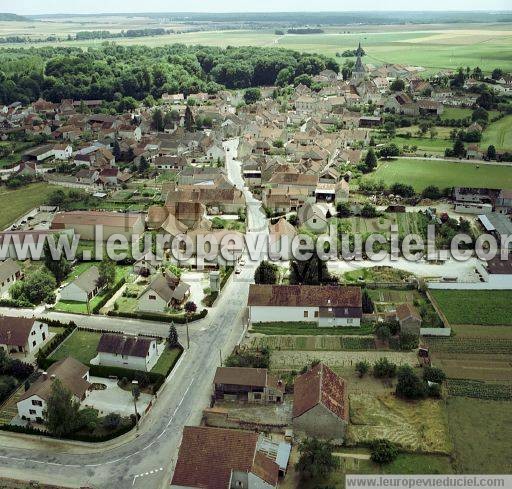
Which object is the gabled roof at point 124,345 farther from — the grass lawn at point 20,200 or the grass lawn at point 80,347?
the grass lawn at point 20,200

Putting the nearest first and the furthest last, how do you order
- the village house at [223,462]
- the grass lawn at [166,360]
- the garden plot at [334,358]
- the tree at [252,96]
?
1. the village house at [223,462]
2. the grass lawn at [166,360]
3. the garden plot at [334,358]
4. the tree at [252,96]

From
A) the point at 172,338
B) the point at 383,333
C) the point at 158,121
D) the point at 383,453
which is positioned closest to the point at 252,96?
the point at 158,121

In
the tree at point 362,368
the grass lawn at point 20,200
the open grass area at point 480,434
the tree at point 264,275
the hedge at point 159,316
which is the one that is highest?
the tree at point 264,275

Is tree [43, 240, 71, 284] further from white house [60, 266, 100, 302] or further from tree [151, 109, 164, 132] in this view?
tree [151, 109, 164, 132]

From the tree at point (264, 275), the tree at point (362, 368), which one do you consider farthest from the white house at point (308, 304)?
the tree at point (362, 368)

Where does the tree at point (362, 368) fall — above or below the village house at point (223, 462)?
→ below

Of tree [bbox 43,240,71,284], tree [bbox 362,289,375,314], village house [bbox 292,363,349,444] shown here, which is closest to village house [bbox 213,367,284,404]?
village house [bbox 292,363,349,444]
